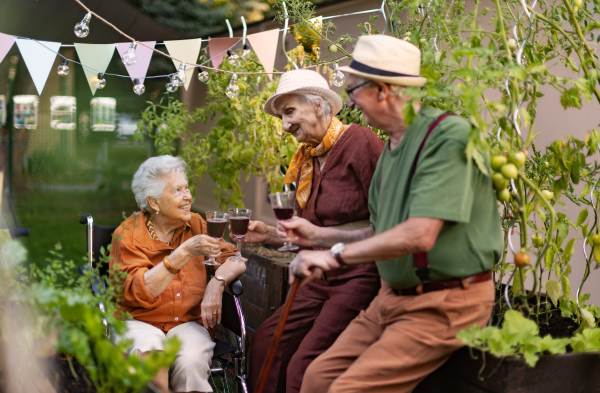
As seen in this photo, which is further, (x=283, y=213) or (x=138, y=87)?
(x=138, y=87)

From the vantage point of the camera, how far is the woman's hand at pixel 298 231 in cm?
212

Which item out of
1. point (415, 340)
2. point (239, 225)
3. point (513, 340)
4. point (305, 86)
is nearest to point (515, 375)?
point (513, 340)

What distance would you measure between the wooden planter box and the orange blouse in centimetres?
123

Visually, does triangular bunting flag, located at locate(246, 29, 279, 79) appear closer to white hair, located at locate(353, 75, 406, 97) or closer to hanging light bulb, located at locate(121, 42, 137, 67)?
hanging light bulb, located at locate(121, 42, 137, 67)

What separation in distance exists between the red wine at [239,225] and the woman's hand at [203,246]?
116mm

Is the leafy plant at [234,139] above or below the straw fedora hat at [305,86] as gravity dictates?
below

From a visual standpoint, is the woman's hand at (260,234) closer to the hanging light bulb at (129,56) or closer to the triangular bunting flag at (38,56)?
the hanging light bulb at (129,56)

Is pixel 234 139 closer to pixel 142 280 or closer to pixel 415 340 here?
pixel 142 280

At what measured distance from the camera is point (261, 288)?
3.43 metres

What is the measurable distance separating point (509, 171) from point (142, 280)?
1677 mm

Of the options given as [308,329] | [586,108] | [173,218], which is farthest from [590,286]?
[173,218]

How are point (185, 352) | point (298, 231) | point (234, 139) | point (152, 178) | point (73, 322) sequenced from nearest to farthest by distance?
1. point (73, 322)
2. point (298, 231)
3. point (185, 352)
4. point (152, 178)
5. point (234, 139)

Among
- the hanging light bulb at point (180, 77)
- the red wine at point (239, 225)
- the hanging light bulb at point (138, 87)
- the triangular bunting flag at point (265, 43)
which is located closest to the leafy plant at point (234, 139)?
the triangular bunting flag at point (265, 43)

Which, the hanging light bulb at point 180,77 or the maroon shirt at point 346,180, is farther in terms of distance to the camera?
the hanging light bulb at point 180,77
